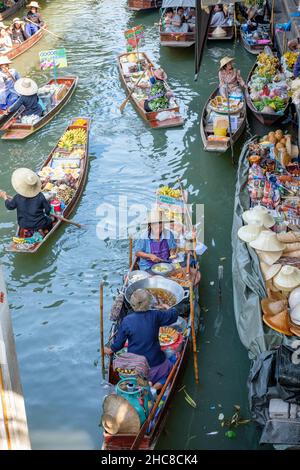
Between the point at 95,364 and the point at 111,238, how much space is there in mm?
2763

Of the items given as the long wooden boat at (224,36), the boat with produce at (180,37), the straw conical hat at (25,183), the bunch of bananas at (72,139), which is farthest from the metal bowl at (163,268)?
the long wooden boat at (224,36)

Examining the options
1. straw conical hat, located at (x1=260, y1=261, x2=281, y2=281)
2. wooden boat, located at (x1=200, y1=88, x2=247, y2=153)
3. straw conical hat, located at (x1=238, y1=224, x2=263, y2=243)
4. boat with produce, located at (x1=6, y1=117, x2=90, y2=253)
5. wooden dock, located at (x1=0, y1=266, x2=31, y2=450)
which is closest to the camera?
wooden dock, located at (x1=0, y1=266, x2=31, y2=450)

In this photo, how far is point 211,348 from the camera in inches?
280

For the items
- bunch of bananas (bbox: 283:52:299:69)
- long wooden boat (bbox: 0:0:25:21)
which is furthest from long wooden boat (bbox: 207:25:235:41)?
long wooden boat (bbox: 0:0:25:21)

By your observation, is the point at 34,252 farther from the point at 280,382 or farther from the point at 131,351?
the point at 280,382

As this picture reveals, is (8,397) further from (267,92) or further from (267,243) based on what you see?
(267,92)

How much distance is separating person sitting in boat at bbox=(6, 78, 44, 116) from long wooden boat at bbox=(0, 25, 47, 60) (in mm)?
4201

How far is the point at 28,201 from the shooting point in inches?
337

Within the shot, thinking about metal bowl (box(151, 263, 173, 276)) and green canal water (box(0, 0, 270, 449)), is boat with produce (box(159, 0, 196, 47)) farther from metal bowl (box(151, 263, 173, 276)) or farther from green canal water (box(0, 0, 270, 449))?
metal bowl (box(151, 263, 173, 276))

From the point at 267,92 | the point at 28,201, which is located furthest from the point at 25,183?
the point at 267,92

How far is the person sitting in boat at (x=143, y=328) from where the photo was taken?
228 inches

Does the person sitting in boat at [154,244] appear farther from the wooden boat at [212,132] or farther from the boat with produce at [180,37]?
the boat with produce at [180,37]

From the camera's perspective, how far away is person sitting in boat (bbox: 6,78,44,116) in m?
11.9

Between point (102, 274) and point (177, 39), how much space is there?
32.3 feet
